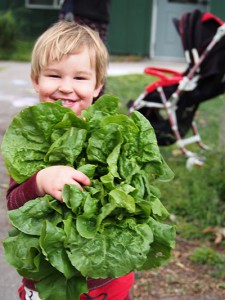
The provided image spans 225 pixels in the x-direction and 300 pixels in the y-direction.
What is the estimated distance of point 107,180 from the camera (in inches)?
71.5

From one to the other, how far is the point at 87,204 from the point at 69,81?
2.26 feet

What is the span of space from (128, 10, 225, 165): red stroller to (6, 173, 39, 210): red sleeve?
3595 millimetres

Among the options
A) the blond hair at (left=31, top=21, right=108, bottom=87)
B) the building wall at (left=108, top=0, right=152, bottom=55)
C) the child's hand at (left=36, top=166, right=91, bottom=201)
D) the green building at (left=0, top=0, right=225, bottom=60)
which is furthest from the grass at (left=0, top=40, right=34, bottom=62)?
the child's hand at (left=36, top=166, right=91, bottom=201)

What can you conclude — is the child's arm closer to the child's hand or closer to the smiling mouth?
the child's hand

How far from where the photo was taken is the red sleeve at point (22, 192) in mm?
1971

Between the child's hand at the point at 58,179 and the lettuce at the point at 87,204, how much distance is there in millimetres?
26

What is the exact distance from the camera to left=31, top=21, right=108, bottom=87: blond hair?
2.28 m

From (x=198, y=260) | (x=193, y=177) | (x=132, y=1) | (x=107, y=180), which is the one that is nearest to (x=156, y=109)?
(x=193, y=177)

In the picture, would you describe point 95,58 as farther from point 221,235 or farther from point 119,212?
point 221,235

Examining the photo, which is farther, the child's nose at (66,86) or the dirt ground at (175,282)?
the dirt ground at (175,282)

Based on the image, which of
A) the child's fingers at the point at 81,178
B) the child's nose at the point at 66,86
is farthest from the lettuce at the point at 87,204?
the child's nose at the point at 66,86

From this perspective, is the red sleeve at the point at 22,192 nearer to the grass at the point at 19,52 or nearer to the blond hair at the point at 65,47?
the blond hair at the point at 65,47

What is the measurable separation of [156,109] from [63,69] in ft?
12.4

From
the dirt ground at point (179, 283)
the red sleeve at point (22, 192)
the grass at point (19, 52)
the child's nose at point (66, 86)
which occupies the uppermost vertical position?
the child's nose at point (66, 86)
